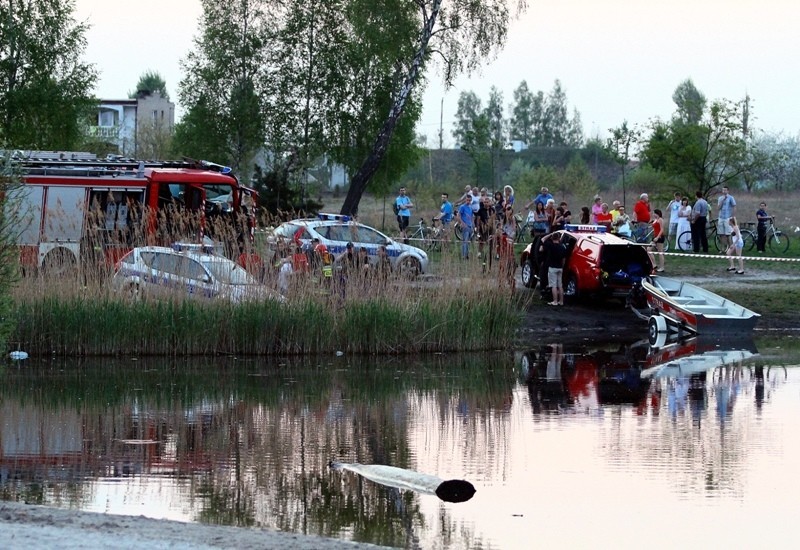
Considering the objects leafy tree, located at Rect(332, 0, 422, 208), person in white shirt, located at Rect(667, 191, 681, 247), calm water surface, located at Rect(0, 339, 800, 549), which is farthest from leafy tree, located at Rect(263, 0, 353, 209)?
calm water surface, located at Rect(0, 339, 800, 549)

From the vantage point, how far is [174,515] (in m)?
11.1

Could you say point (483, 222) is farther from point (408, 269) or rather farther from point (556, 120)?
point (556, 120)

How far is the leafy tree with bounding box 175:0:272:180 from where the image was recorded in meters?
53.5

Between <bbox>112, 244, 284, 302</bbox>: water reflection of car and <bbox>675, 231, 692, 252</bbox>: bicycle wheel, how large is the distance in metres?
22.6

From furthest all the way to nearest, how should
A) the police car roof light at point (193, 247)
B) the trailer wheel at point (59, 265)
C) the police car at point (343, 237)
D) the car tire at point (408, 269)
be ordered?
the police car at point (343, 237)
the car tire at point (408, 269)
the police car roof light at point (193, 247)
the trailer wheel at point (59, 265)

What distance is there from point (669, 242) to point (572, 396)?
2712 cm

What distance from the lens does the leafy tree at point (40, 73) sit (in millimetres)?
47406

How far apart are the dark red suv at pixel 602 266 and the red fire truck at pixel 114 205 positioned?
7083 mm

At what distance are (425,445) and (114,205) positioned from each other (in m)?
20.0

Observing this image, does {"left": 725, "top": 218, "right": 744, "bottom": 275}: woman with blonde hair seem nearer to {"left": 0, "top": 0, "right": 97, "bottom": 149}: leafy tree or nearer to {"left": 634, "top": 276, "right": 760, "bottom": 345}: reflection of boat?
{"left": 634, "top": 276, "right": 760, "bottom": 345}: reflection of boat

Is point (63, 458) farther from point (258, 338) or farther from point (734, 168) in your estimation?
point (734, 168)

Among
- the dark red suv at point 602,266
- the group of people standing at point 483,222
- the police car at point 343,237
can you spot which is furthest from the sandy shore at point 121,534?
the dark red suv at point 602,266

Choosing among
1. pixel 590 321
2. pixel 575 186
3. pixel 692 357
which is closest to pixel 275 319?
pixel 692 357

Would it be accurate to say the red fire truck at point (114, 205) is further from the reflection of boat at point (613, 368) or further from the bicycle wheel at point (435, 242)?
the reflection of boat at point (613, 368)
